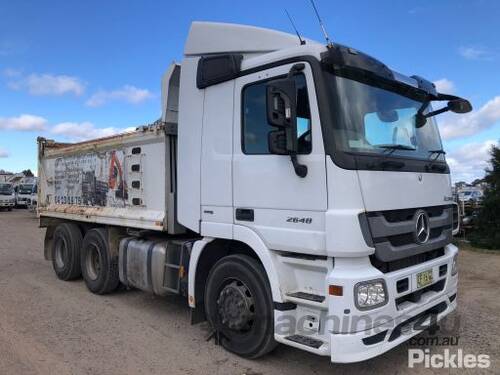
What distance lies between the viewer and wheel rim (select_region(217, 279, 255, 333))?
4512mm

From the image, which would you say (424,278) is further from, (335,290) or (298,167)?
(298,167)

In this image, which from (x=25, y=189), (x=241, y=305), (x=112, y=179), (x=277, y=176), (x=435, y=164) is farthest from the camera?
(x=25, y=189)

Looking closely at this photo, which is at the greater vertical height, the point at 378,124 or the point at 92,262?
the point at 378,124

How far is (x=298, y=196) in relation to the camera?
4.05m

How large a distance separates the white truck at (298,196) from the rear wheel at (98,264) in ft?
3.79

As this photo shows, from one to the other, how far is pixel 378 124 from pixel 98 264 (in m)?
5.18

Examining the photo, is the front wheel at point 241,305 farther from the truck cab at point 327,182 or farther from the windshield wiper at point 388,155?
the windshield wiper at point 388,155

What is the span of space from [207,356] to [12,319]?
2891mm

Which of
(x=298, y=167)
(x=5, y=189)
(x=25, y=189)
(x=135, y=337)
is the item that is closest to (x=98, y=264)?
(x=135, y=337)

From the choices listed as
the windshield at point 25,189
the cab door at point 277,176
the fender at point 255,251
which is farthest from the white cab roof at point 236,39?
the windshield at point 25,189

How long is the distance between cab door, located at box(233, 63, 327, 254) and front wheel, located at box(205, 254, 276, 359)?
0.42m

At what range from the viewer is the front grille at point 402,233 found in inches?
150

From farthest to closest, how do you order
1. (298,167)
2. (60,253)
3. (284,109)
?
(60,253)
(298,167)
(284,109)

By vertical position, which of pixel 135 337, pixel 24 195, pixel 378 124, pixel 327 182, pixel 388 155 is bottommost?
pixel 135 337
